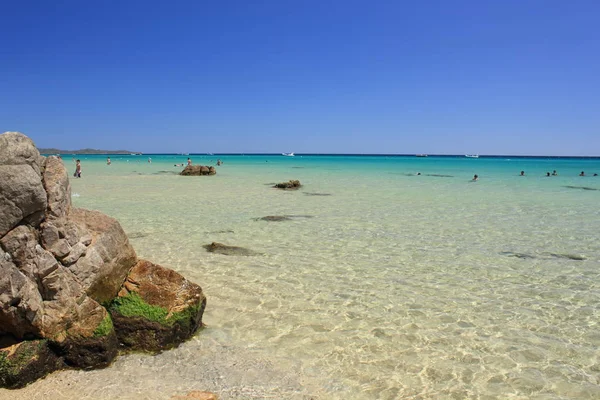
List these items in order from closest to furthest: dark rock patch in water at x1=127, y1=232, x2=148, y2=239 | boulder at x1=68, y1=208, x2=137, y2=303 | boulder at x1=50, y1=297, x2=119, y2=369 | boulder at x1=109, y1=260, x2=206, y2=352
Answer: boulder at x1=50, y1=297, x2=119, y2=369 < boulder at x1=68, y1=208, x2=137, y2=303 < boulder at x1=109, y1=260, x2=206, y2=352 < dark rock patch in water at x1=127, y1=232, x2=148, y2=239

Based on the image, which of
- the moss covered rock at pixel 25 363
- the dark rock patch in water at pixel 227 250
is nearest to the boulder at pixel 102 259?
the moss covered rock at pixel 25 363

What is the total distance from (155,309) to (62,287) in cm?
125

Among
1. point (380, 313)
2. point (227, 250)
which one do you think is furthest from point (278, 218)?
point (380, 313)

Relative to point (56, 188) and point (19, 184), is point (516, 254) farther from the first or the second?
point (19, 184)

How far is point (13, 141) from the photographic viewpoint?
4.79 meters

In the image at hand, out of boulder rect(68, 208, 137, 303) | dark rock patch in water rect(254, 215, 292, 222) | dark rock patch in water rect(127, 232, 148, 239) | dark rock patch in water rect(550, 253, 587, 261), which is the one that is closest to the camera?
boulder rect(68, 208, 137, 303)

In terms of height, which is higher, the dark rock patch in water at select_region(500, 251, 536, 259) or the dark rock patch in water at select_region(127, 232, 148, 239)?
the dark rock patch in water at select_region(500, 251, 536, 259)

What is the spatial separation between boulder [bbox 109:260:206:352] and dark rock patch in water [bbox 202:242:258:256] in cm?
454

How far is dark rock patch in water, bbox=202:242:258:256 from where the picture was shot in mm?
10961

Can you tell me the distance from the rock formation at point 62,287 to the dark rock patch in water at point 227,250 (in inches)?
185

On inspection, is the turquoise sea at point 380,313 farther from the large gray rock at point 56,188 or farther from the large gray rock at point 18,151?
the large gray rock at point 18,151

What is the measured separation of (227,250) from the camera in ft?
36.9

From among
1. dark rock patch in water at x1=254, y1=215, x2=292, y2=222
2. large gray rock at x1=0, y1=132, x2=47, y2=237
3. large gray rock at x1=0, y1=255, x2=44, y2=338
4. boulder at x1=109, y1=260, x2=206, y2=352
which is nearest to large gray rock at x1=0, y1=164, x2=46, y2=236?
large gray rock at x1=0, y1=132, x2=47, y2=237

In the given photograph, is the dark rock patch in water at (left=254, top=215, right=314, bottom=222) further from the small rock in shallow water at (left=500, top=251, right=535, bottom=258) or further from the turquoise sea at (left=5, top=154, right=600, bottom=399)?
the small rock in shallow water at (left=500, top=251, right=535, bottom=258)
